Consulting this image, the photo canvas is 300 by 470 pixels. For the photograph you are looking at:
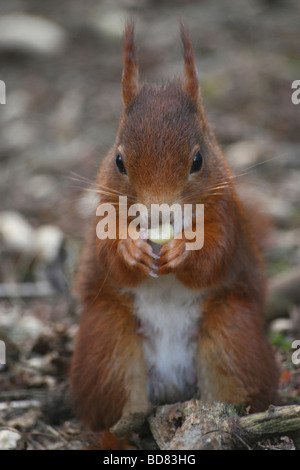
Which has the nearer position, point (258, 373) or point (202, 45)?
point (258, 373)

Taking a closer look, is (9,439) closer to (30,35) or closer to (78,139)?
(78,139)

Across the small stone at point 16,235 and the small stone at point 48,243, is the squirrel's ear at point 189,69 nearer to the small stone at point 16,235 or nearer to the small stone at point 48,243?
the small stone at point 48,243

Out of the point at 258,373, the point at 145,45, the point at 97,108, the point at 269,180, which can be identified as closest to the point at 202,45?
the point at 145,45

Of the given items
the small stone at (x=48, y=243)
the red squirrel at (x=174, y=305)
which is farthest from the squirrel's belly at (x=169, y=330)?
the small stone at (x=48, y=243)

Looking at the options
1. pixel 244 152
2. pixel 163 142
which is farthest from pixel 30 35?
pixel 163 142

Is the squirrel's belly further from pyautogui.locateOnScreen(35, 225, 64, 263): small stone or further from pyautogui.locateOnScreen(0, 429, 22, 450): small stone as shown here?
pyautogui.locateOnScreen(35, 225, 64, 263): small stone

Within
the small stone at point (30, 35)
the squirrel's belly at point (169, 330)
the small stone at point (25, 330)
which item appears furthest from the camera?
the small stone at point (30, 35)
